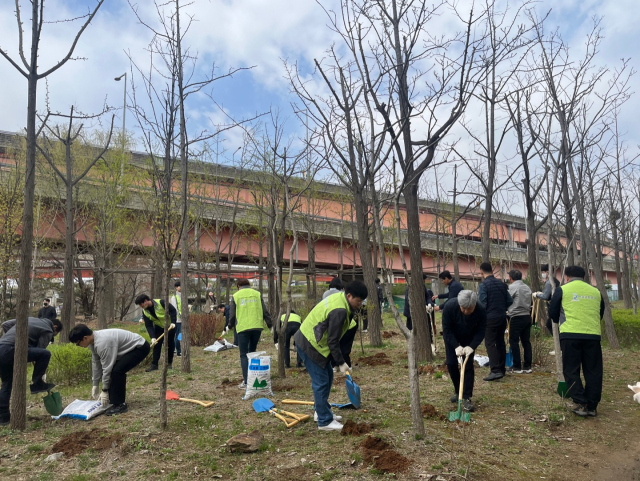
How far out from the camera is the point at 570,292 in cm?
517

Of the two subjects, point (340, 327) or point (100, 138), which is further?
point (100, 138)

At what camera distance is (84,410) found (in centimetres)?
538

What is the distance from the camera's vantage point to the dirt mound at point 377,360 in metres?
7.98

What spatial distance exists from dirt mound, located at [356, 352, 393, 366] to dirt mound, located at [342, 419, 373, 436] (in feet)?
11.6

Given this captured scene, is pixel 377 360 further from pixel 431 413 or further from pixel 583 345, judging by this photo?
pixel 583 345

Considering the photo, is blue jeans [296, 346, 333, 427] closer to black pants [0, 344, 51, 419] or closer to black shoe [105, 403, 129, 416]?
black shoe [105, 403, 129, 416]

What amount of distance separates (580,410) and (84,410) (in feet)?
18.0

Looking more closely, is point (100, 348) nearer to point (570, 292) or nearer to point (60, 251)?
point (570, 292)

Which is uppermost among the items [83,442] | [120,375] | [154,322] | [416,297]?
[416,297]

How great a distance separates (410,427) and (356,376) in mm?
2701

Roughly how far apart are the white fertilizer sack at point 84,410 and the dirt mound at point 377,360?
4.19m

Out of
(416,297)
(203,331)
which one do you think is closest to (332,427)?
(416,297)

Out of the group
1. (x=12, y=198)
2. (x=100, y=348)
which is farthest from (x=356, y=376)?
(x=12, y=198)

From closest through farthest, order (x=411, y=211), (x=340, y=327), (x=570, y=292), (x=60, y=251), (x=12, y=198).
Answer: (x=340, y=327), (x=570, y=292), (x=411, y=211), (x=12, y=198), (x=60, y=251)
